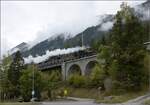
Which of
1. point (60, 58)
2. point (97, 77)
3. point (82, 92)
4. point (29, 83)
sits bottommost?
point (82, 92)

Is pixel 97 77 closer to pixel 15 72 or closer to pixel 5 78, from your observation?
pixel 15 72

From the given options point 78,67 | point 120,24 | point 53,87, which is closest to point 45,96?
point 53,87

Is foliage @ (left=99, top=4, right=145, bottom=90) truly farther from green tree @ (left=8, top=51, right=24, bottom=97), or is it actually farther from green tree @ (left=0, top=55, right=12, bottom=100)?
green tree @ (left=0, top=55, right=12, bottom=100)

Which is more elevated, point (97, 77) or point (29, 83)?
point (97, 77)

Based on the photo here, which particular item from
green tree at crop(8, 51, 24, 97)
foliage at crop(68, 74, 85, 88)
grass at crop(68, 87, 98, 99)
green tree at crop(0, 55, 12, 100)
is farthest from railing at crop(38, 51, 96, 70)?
green tree at crop(0, 55, 12, 100)

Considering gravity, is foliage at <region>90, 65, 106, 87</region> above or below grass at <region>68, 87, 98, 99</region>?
above

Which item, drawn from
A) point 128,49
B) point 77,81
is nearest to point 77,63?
point 77,81

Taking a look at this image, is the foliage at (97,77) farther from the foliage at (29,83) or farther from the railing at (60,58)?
the railing at (60,58)

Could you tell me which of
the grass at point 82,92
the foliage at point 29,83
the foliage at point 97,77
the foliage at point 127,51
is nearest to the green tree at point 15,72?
the foliage at point 29,83

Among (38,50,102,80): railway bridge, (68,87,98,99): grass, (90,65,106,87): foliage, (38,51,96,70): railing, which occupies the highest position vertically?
(38,51,96,70): railing

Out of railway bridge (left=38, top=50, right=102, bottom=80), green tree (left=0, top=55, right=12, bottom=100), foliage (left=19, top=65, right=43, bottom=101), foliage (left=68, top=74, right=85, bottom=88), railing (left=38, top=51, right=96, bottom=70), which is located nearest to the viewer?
foliage (left=19, top=65, right=43, bottom=101)

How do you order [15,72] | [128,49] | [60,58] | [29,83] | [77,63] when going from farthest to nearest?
[60,58] → [77,63] → [15,72] → [29,83] → [128,49]

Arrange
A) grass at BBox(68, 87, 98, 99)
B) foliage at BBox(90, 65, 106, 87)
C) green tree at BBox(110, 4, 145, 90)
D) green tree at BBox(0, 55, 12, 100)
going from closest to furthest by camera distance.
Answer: green tree at BBox(110, 4, 145, 90), foliage at BBox(90, 65, 106, 87), grass at BBox(68, 87, 98, 99), green tree at BBox(0, 55, 12, 100)

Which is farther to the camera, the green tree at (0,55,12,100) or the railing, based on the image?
the railing
